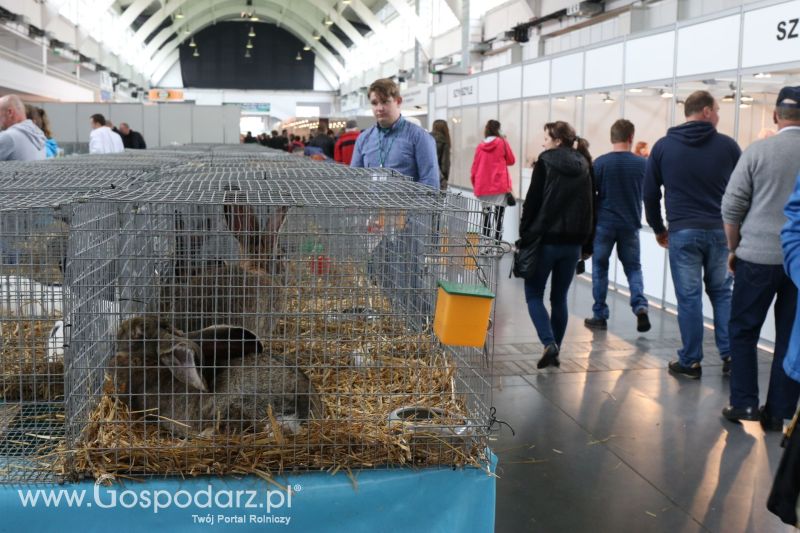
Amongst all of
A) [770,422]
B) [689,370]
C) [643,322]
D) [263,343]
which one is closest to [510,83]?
[643,322]

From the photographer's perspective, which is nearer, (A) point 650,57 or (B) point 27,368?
(B) point 27,368

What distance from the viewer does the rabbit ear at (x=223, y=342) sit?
8.46 ft

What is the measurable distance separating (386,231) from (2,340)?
54.7 inches

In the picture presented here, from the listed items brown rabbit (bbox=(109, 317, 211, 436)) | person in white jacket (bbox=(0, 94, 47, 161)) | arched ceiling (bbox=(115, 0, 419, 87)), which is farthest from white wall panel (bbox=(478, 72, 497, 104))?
arched ceiling (bbox=(115, 0, 419, 87))

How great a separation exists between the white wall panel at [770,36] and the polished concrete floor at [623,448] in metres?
2.24

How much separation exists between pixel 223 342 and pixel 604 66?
7392mm

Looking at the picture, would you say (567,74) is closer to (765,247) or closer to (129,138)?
(765,247)

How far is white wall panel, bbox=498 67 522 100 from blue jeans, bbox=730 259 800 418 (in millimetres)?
7752

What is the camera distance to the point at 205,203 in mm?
2453

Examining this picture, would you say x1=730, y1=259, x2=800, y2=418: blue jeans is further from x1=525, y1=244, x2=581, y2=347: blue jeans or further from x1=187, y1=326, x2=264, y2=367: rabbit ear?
x1=187, y1=326, x2=264, y2=367: rabbit ear

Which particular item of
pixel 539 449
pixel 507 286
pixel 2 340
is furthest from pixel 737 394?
pixel 507 286

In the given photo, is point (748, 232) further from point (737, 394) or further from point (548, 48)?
point (548, 48)

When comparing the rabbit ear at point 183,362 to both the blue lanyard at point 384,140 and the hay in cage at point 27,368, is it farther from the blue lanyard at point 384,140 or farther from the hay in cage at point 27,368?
the blue lanyard at point 384,140

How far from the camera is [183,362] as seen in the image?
2467 millimetres
